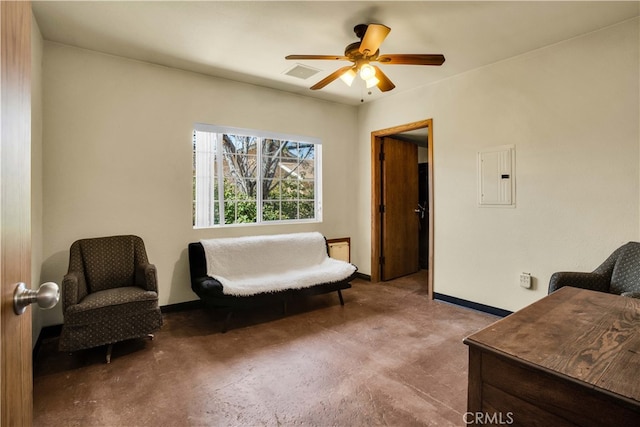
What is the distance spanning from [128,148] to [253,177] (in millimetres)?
1350

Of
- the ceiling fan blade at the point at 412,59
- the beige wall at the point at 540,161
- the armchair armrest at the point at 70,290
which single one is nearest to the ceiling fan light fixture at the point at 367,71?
the ceiling fan blade at the point at 412,59

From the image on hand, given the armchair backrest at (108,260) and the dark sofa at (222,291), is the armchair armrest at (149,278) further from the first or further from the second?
the dark sofa at (222,291)

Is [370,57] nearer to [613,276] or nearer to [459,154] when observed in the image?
[459,154]

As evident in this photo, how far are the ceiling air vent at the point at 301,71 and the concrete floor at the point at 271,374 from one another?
8.36 ft

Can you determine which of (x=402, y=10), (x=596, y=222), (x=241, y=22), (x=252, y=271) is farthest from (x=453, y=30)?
(x=252, y=271)

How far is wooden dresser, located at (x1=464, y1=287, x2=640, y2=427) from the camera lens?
2.55 feet

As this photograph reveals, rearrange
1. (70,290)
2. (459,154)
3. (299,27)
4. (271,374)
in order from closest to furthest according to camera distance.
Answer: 1. (271,374)
2. (70,290)
3. (299,27)
4. (459,154)

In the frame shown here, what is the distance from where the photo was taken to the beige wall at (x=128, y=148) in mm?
2752

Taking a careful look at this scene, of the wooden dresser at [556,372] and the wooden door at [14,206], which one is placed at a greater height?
the wooden door at [14,206]

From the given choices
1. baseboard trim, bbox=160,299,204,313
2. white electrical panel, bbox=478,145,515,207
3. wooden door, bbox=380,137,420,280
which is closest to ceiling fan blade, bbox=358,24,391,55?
white electrical panel, bbox=478,145,515,207

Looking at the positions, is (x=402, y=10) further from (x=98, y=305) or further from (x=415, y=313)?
(x=98, y=305)

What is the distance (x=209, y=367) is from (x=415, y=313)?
2070 mm

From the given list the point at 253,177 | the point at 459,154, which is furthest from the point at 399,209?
the point at 253,177

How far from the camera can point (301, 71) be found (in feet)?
11.0
